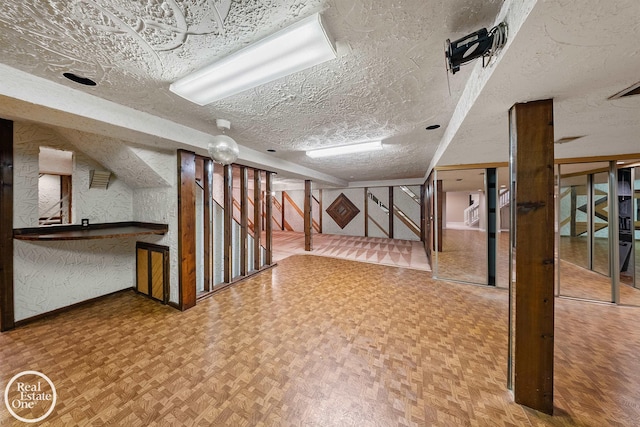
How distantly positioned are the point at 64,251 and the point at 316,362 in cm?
328

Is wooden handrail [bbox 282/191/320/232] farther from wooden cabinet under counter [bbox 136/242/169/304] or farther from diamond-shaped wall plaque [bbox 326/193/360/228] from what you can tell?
wooden cabinet under counter [bbox 136/242/169/304]

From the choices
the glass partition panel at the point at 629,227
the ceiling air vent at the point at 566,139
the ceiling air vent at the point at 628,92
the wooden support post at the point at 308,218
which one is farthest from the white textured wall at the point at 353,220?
the ceiling air vent at the point at 628,92

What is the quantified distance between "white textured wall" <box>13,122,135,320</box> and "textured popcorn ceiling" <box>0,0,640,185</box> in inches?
45.0

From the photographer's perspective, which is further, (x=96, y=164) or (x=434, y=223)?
(x=434, y=223)

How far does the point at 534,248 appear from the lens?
4.16 feet

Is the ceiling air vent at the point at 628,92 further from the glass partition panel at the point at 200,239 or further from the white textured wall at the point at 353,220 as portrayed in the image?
the white textured wall at the point at 353,220

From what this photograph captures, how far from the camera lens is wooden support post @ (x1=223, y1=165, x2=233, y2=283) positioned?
3.40m

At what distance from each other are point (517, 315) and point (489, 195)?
8.72ft

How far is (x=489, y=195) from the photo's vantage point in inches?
131

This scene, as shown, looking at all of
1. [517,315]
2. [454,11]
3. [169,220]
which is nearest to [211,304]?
[169,220]

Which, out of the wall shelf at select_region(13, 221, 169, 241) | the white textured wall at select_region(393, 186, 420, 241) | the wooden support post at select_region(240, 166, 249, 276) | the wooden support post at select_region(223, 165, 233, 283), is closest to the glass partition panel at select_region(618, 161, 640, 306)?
the white textured wall at select_region(393, 186, 420, 241)

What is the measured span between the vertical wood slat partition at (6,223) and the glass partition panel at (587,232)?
6274 millimetres

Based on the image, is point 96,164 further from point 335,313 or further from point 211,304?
point 335,313

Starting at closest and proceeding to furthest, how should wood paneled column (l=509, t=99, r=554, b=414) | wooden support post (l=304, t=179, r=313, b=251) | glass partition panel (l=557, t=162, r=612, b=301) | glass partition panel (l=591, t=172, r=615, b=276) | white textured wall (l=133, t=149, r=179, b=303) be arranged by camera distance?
wood paneled column (l=509, t=99, r=554, b=414) < white textured wall (l=133, t=149, r=179, b=303) < glass partition panel (l=557, t=162, r=612, b=301) < glass partition panel (l=591, t=172, r=615, b=276) < wooden support post (l=304, t=179, r=313, b=251)
